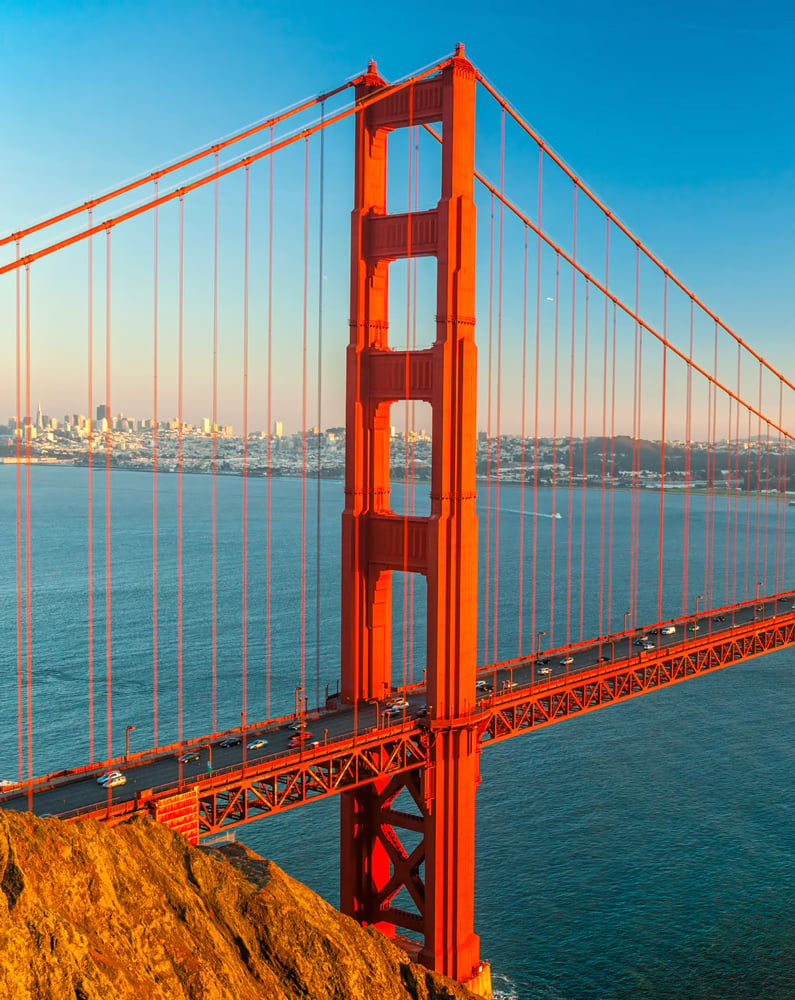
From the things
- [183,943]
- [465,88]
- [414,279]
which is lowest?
[183,943]

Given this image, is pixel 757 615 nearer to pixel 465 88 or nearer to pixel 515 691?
pixel 515 691

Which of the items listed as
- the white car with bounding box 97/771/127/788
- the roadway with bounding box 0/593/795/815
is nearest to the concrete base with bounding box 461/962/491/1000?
the roadway with bounding box 0/593/795/815

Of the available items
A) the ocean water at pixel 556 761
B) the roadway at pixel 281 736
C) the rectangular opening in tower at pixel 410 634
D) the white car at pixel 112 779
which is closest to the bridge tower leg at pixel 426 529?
the roadway at pixel 281 736

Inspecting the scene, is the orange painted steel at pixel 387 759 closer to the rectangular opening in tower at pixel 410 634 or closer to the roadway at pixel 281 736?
the roadway at pixel 281 736

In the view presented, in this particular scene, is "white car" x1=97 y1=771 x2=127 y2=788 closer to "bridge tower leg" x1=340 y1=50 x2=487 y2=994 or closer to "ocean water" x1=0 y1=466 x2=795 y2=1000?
"bridge tower leg" x1=340 y1=50 x2=487 y2=994

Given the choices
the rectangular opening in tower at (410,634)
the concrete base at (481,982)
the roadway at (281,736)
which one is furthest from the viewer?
the rectangular opening in tower at (410,634)

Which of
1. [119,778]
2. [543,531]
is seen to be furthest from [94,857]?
[543,531]
